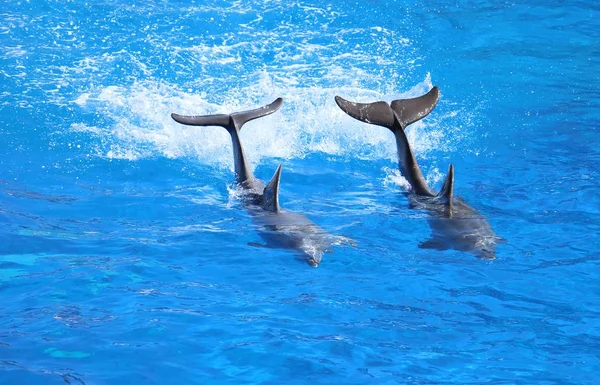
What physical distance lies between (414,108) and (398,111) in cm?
20

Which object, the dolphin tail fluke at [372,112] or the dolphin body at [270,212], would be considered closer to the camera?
the dolphin body at [270,212]

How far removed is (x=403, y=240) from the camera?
7988 mm

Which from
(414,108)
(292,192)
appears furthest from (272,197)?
(414,108)

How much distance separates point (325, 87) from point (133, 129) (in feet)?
10.3

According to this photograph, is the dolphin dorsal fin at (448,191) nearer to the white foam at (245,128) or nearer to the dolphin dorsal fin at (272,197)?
the dolphin dorsal fin at (272,197)

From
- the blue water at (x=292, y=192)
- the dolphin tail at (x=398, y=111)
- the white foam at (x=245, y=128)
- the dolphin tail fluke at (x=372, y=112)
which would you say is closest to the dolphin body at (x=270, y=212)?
the blue water at (x=292, y=192)

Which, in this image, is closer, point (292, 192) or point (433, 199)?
point (433, 199)

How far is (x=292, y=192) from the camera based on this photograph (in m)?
9.52

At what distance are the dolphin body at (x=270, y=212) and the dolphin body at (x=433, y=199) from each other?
3.54 feet

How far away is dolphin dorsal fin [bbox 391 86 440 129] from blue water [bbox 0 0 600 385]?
748 millimetres

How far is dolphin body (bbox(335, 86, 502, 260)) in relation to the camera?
7664 millimetres

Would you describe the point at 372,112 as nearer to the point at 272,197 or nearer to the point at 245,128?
the point at 272,197

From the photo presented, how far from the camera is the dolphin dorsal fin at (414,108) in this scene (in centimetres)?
955

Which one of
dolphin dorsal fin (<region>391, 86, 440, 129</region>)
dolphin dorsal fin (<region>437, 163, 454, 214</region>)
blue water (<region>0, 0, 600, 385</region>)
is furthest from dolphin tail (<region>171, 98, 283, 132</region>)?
dolphin dorsal fin (<region>437, 163, 454, 214</region>)
